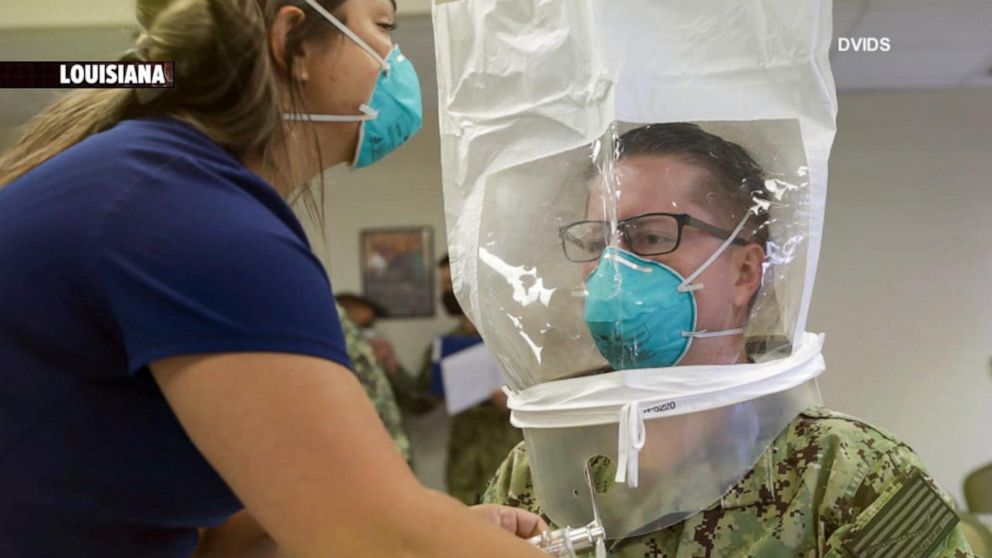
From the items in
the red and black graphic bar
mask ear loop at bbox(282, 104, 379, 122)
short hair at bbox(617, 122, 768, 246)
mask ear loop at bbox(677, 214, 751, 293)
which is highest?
the red and black graphic bar

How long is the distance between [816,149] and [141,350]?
745mm

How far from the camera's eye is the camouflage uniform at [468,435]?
1.57m

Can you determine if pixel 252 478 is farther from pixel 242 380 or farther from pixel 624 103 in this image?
pixel 624 103

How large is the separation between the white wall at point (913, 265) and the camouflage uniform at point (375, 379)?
0.72 meters

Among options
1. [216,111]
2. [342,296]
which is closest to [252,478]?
[216,111]

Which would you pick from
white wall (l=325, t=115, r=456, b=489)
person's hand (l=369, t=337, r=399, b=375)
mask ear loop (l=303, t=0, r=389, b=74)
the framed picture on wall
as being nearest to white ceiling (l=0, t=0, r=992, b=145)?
white wall (l=325, t=115, r=456, b=489)

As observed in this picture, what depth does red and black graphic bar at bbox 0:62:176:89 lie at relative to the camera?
847 mm

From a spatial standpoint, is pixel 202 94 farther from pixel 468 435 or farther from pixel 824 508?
pixel 468 435

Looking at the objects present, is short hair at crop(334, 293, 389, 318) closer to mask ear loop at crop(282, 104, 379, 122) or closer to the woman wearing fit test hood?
mask ear loop at crop(282, 104, 379, 122)

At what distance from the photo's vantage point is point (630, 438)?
1.02m

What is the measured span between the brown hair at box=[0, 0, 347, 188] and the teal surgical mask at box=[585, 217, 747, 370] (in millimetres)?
377

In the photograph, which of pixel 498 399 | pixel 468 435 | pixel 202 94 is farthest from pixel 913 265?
pixel 202 94

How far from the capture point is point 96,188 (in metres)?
0.64

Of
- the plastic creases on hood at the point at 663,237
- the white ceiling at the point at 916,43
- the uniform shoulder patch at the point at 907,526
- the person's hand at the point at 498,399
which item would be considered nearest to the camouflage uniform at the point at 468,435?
the person's hand at the point at 498,399
